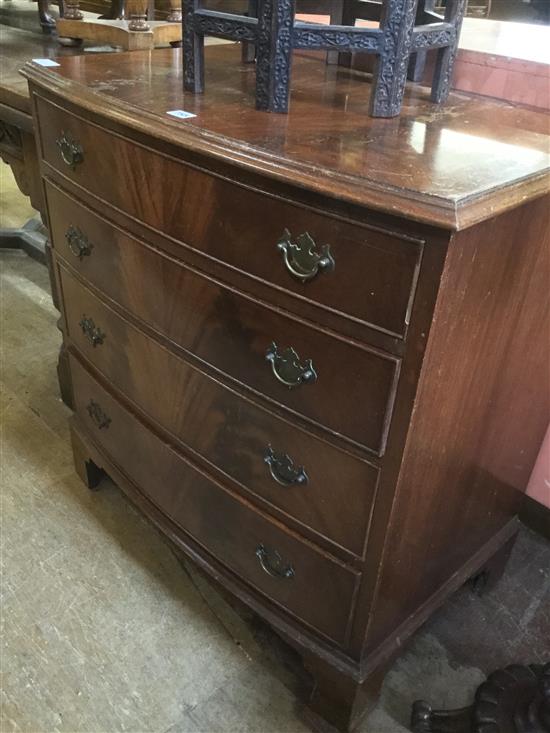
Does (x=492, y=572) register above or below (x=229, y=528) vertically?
below

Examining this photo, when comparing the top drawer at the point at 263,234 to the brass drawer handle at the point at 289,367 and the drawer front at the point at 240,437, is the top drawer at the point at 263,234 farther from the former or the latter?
the drawer front at the point at 240,437

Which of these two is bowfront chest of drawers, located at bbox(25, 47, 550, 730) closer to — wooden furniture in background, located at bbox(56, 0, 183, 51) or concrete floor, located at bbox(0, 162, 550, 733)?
concrete floor, located at bbox(0, 162, 550, 733)

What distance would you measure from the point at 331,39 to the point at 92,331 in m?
0.71

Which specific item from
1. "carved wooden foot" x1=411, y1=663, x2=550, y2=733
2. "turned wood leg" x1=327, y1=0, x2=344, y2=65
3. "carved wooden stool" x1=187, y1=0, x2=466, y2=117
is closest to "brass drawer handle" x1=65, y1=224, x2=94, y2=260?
"carved wooden stool" x1=187, y1=0, x2=466, y2=117

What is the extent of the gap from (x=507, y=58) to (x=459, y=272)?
574 millimetres

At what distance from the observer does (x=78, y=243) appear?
4.07ft

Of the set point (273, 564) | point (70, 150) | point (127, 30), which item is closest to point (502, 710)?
point (273, 564)

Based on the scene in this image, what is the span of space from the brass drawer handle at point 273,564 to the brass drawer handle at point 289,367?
0.33 metres

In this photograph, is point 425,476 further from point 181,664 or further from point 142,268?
point 181,664

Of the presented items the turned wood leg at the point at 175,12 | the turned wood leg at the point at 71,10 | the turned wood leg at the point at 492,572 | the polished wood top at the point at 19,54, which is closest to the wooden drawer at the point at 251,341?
the polished wood top at the point at 19,54

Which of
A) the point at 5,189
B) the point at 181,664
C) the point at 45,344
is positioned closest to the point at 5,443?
the point at 45,344

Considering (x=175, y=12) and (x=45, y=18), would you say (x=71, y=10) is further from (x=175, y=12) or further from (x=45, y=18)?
(x=45, y=18)

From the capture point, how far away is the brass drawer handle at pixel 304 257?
78cm

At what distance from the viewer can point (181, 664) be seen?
1287 millimetres
